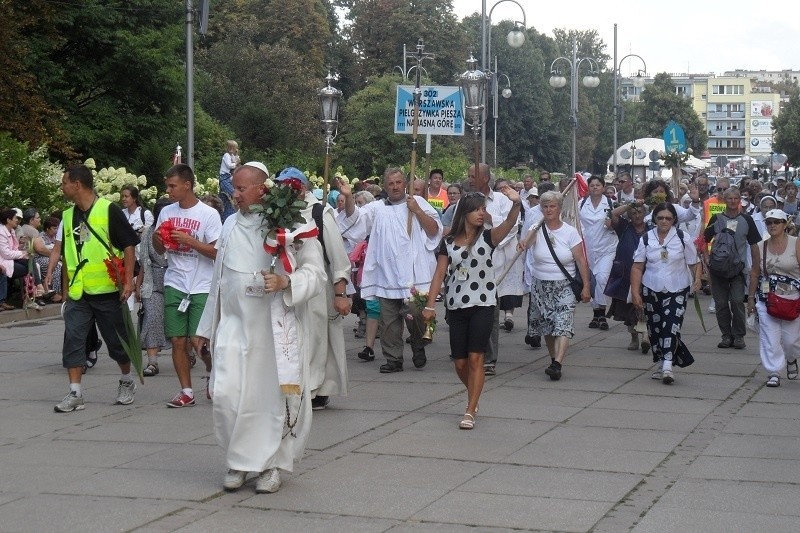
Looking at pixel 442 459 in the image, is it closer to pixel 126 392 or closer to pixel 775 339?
pixel 126 392

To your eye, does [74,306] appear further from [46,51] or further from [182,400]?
[46,51]

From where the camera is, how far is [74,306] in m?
10.2

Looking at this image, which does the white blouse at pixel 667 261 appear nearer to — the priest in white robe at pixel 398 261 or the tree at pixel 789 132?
the priest in white robe at pixel 398 261

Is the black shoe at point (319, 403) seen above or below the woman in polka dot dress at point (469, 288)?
below

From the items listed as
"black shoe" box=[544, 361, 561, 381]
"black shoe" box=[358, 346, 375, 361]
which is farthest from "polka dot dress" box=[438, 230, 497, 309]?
"black shoe" box=[358, 346, 375, 361]

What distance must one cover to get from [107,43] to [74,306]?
93.3ft

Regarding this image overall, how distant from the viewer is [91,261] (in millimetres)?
10125

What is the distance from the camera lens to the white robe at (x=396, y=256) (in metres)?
12.7

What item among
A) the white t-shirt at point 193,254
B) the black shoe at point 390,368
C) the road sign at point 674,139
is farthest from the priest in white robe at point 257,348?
the road sign at point 674,139

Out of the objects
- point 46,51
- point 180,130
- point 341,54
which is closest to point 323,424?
point 46,51

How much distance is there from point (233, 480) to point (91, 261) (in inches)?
136

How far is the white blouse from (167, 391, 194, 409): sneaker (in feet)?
14.5

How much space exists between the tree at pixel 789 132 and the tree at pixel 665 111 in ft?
31.9

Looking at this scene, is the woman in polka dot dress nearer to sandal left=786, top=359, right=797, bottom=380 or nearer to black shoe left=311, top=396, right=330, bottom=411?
black shoe left=311, top=396, right=330, bottom=411
